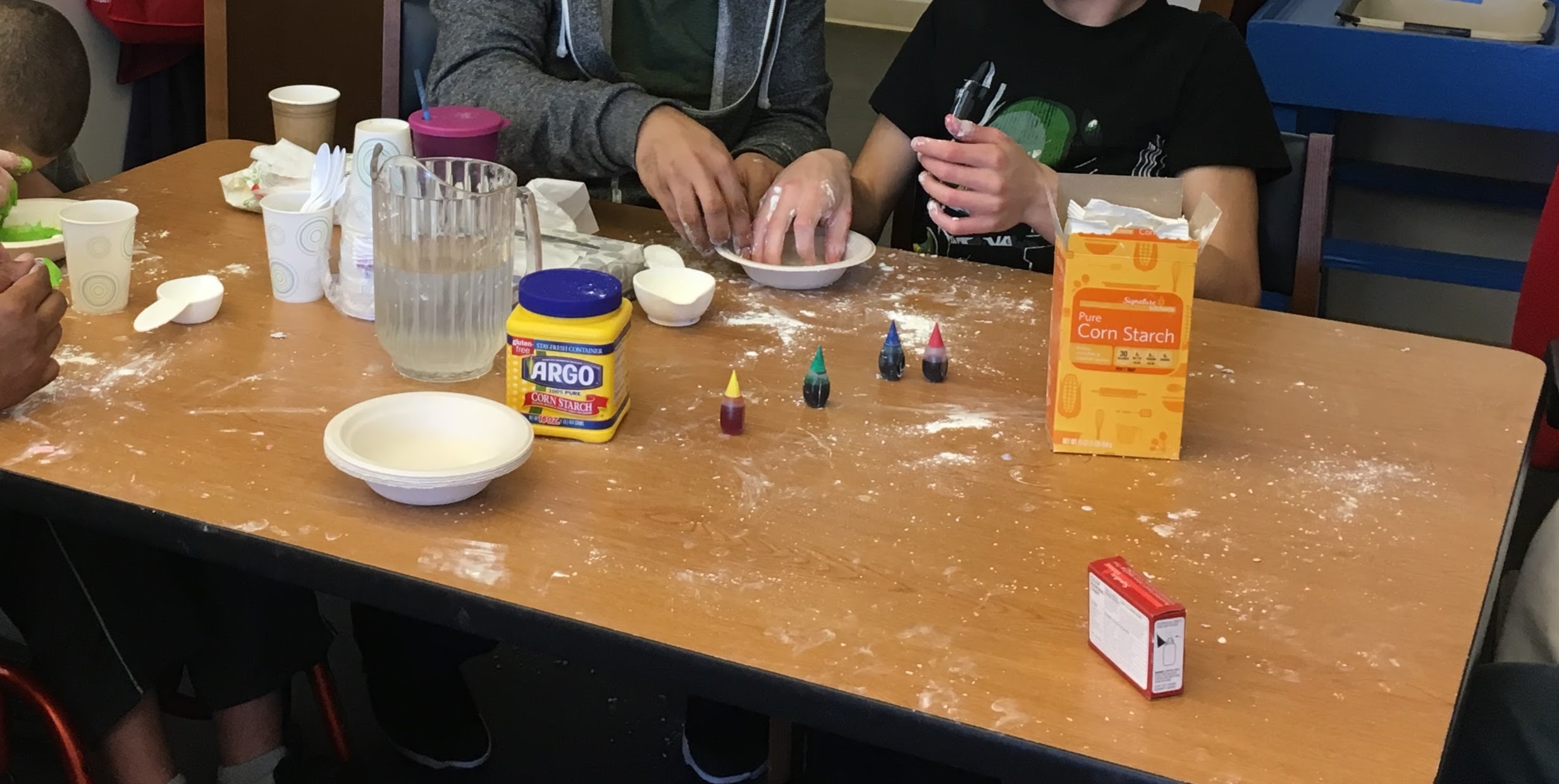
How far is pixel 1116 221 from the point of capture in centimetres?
111

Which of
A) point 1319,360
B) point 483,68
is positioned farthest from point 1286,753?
point 483,68

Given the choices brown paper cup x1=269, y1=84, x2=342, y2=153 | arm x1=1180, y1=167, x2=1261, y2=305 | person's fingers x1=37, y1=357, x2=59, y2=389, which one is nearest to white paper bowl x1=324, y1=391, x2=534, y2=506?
person's fingers x1=37, y1=357, x2=59, y2=389

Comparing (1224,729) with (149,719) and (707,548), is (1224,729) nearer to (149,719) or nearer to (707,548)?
(707,548)

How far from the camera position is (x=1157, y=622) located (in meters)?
0.79

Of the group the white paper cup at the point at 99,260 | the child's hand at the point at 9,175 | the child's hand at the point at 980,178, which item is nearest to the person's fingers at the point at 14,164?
the child's hand at the point at 9,175

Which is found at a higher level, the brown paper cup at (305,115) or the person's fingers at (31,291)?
the brown paper cup at (305,115)

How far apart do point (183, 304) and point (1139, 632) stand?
93cm

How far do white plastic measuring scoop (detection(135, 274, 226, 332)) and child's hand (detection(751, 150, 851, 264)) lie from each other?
0.55m

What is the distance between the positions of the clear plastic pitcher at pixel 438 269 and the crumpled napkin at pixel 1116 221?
50 cm

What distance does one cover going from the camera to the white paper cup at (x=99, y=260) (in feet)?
4.13

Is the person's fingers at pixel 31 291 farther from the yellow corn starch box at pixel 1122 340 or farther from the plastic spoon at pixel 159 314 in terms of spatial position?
the yellow corn starch box at pixel 1122 340

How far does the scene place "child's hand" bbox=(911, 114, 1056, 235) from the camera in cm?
137

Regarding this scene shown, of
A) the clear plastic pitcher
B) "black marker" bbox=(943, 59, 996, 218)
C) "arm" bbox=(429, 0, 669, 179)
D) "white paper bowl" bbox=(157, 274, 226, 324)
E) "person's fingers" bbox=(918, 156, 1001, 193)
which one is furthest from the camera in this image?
"black marker" bbox=(943, 59, 996, 218)

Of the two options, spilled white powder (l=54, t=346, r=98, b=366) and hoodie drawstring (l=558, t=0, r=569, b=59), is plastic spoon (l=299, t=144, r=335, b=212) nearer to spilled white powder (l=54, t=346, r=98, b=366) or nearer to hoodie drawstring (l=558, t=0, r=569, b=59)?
spilled white powder (l=54, t=346, r=98, b=366)
